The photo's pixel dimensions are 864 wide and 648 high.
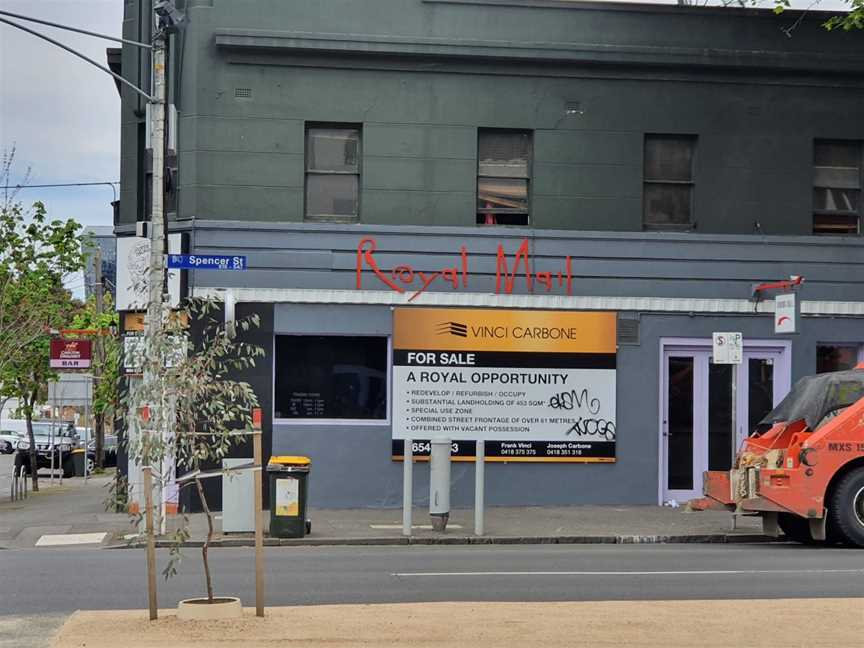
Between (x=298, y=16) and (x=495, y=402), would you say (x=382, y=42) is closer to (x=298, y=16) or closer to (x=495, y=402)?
(x=298, y=16)

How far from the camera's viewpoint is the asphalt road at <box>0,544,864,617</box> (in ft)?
41.1

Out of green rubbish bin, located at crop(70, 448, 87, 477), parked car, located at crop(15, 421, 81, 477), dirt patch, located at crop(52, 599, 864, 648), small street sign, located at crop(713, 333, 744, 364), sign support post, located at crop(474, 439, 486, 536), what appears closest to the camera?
dirt patch, located at crop(52, 599, 864, 648)

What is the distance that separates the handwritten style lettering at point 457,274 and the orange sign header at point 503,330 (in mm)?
391

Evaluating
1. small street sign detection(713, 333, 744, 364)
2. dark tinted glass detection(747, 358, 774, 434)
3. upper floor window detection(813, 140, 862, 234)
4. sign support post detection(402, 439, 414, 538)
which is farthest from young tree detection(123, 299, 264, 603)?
upper floor window detection(813, 140, 862, 234)

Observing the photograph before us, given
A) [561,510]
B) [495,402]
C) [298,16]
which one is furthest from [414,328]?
[298,16]

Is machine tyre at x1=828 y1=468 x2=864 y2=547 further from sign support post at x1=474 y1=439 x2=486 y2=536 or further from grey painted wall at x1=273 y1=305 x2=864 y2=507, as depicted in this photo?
grey painted wall at x1=273 y1=305 x2=864 y2=507

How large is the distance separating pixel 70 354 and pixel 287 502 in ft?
38.7

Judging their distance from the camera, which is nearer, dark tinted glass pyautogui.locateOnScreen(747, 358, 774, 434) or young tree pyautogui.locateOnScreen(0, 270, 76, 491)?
dark tinted glass pyautogui.locateOnScreen(747, 358, 774, 434)

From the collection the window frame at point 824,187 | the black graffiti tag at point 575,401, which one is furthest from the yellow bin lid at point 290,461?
the window frame at point 824,187

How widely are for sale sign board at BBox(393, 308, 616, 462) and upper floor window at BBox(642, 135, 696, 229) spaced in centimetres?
195

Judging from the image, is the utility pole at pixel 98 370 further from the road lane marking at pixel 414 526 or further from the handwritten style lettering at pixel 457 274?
the road lane marking at pixel 414 526

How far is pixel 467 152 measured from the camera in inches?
880

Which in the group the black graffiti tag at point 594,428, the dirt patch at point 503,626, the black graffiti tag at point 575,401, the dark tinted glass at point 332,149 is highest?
the dark tinted glass at point 332,149

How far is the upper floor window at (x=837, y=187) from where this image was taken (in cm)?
2331
